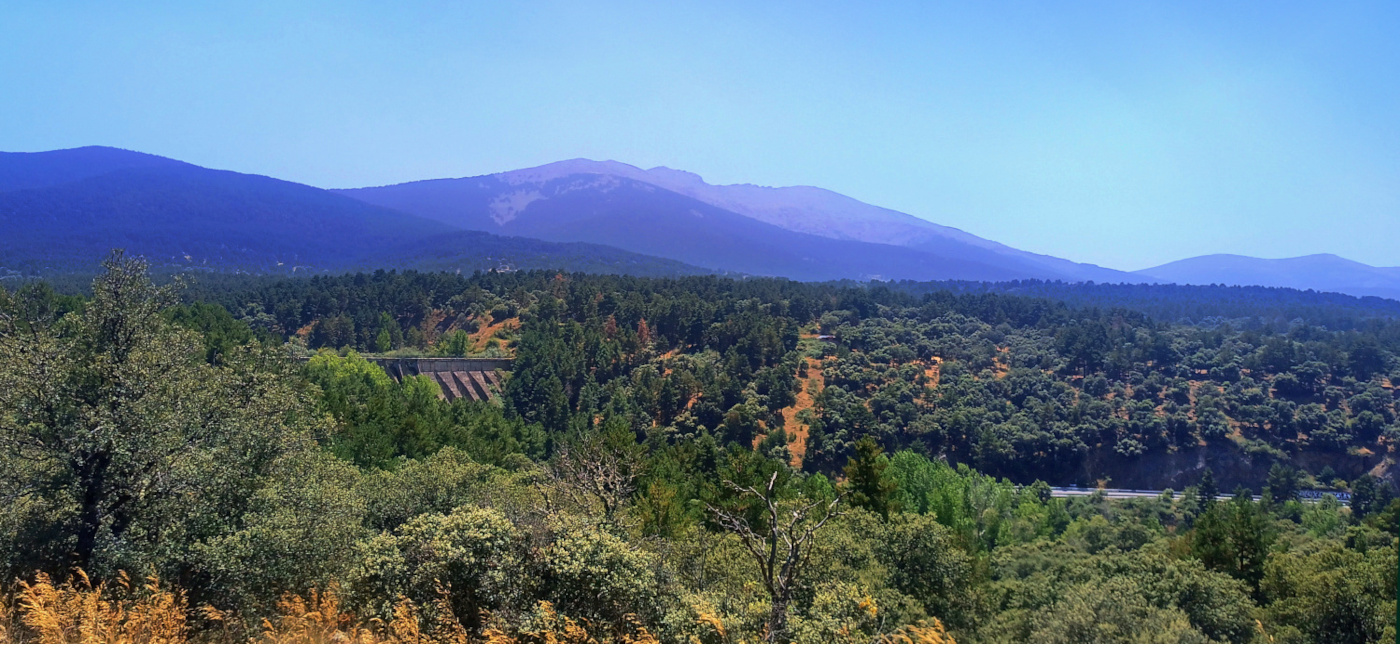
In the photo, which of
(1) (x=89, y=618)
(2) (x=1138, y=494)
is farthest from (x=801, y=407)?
(1) (x=89, y=618)

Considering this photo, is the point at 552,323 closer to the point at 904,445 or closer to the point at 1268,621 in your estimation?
the point at 904,445

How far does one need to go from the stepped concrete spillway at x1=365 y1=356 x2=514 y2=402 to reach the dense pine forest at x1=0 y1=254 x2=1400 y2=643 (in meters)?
2.55

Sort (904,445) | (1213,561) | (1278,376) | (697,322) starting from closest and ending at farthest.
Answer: (1213,561) < (904,445) < (1278,376) < (697,322)

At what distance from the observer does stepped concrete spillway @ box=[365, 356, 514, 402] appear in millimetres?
62688

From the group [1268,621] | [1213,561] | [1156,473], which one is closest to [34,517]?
[1268,621]

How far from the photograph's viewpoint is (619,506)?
15.1 meters

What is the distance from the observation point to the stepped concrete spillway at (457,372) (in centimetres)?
6269

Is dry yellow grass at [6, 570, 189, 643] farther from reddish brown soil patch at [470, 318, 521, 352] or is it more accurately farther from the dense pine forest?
reddish brown soil patch at [470, 318, 521, 352]

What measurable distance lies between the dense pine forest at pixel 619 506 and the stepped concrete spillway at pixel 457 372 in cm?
255

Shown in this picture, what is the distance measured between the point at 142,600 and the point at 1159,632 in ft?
47.0

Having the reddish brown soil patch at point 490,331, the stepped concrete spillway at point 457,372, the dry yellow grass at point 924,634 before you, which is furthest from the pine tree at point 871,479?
the reddish brown soil patch at point 490,331

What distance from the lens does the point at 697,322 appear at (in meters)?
77.8

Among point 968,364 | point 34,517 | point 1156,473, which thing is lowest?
point 1156,473

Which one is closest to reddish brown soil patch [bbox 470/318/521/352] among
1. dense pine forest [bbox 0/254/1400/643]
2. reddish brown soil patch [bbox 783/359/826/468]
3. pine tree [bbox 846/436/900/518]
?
dense pine forest [bbox 0/254/1400/643]
